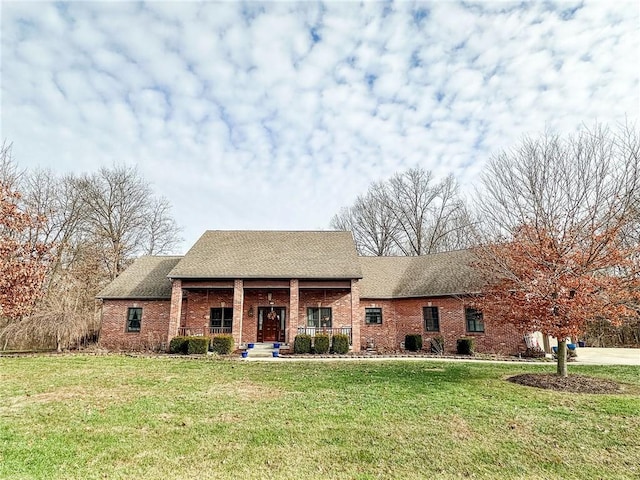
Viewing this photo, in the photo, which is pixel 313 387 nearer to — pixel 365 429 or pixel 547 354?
pixel 365 429

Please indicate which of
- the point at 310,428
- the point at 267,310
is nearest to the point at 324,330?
the point at 267,310

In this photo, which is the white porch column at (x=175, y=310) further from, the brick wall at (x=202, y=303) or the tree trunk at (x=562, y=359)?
the tree trunk at (x=562, y=359)

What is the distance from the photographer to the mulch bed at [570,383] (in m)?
9.00

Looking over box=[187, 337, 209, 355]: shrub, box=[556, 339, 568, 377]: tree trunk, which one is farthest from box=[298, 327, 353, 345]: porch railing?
box=[556, 339, 568, 377]: tree trunk

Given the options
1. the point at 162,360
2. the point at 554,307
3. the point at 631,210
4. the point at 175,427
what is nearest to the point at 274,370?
the point at 162,360

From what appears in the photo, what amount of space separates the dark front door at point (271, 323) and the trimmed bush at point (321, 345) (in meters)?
3.42

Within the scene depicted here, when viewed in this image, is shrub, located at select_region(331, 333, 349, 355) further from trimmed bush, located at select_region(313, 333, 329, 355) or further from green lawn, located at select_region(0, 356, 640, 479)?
green lawn, located at select_region(0, 356, 640, 479)

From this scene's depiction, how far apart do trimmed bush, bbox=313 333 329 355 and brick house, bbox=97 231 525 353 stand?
1213mm

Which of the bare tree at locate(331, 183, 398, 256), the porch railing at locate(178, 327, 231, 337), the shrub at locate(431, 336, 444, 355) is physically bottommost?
the shrub at locate(431, 336, 444, 355)

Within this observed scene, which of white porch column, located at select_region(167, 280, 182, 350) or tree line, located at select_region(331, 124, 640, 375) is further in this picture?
white porch column, located at select_region(167, 280, 182, 350)

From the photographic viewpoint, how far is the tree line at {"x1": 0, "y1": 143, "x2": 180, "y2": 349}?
27.9ft

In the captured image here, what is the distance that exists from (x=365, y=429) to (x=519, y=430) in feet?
8.26

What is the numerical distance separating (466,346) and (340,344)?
5.78 m

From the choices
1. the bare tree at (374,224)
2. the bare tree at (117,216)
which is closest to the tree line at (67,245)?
Answer: the bare tree at (117,216)
